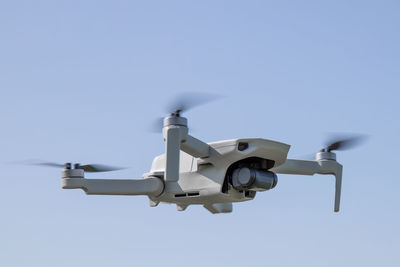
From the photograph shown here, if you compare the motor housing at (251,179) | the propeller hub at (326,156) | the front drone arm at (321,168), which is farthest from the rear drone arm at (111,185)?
the propeller hub at (326,156)

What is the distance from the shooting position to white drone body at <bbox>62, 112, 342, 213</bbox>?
27844 mm

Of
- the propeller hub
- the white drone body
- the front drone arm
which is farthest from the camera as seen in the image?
the propeller hub

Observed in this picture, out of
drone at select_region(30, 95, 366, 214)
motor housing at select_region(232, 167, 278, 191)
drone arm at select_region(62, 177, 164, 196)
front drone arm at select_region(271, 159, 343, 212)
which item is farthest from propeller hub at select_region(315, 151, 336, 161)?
drone arm at select_region(62, 177, 164, 196)

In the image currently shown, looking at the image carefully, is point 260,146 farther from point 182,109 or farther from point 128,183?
point 128,183

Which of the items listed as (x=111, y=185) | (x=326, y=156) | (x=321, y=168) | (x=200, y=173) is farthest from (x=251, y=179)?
(x=326, y=156)

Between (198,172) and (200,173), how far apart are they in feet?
0.29

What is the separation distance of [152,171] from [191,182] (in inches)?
83.9

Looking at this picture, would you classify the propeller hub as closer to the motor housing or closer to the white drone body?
the white drone body

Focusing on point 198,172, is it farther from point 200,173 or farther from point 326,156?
point 326,156

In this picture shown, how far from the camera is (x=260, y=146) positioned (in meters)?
28.6

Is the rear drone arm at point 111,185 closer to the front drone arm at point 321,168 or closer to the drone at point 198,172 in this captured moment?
the drone at point 198,172

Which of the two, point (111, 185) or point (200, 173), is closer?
point (200, 173)

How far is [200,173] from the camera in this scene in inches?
1180

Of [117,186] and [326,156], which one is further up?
[326,156]
